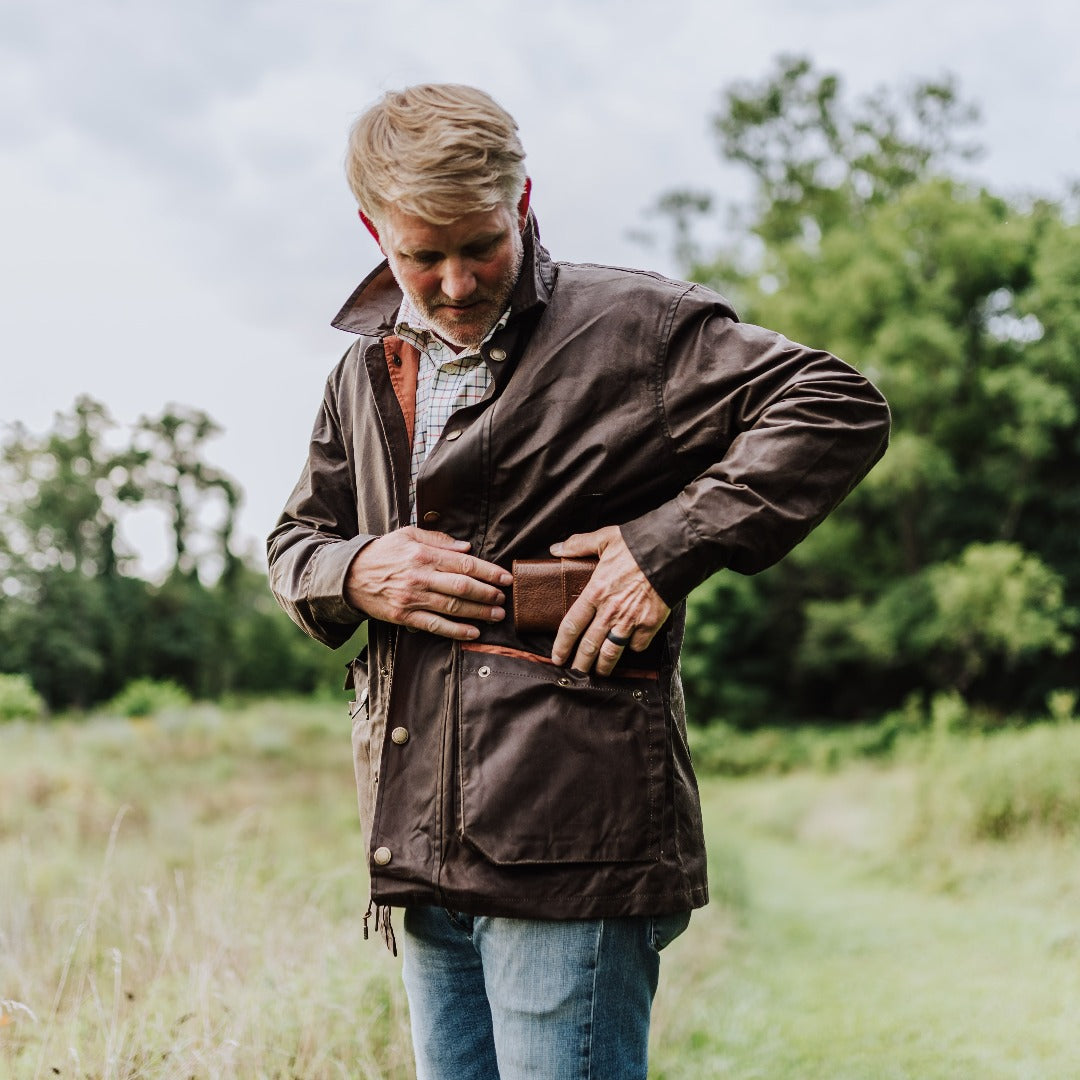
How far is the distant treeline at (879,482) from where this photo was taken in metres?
21.2

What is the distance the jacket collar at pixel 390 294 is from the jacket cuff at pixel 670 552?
425 millimetres

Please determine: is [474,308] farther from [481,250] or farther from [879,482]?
[879,482]

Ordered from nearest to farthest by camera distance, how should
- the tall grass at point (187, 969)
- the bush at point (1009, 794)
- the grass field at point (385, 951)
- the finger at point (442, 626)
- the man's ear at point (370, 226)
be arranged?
the finger at point (442, 626) → the man's ear at point (370, 226) → the tall grass at point (187, 969) → the grass field at point (385, 951) → the bush at point (1009, 794)

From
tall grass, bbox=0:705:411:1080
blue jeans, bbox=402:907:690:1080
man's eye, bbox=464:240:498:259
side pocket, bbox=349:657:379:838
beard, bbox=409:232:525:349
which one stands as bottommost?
tall grass, bbox=0:705:411:1080

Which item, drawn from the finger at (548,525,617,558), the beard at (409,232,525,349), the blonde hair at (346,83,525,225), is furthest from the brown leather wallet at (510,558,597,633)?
the blonde hair at (346,83,525,225)

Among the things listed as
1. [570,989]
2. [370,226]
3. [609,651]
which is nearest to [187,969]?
[570,989]

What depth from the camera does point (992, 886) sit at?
26.0ft

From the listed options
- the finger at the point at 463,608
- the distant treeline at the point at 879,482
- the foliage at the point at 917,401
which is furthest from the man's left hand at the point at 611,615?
the foliage at the point at 917,401

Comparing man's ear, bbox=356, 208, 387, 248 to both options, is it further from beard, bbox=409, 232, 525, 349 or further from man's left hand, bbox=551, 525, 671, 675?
man's left hand, bbox=551, 525, 671, 675

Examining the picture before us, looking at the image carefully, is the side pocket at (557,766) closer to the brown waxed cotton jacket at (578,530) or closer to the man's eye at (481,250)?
the brown waxed cotton jacket at (578,530)

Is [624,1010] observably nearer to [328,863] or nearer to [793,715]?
[328,863]

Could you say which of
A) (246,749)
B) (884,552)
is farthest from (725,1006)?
(884,552)

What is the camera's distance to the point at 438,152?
5.55 ft

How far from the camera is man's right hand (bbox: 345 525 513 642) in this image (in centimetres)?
178
